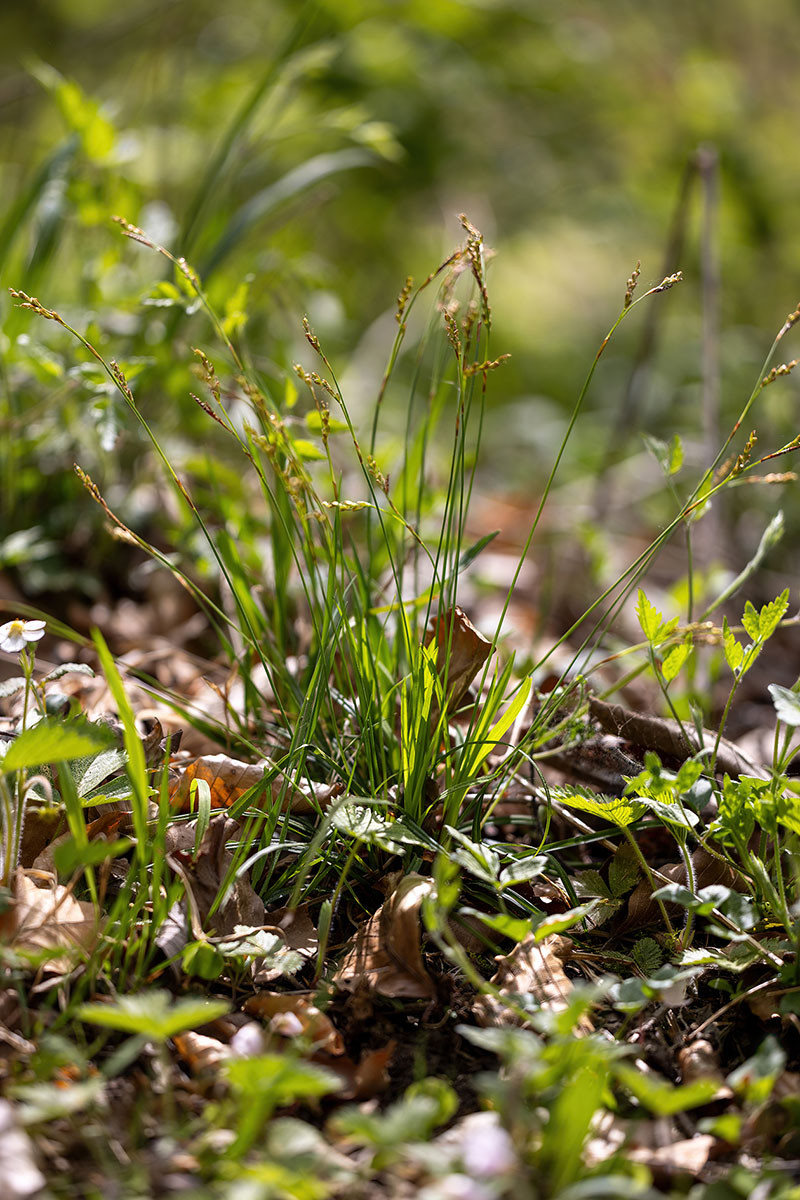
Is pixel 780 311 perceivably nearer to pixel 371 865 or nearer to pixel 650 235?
pixel 650 235

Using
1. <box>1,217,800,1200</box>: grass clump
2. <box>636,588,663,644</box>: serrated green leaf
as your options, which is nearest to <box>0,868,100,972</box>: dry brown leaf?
<box>1,217,800,1200</box>: grass clump

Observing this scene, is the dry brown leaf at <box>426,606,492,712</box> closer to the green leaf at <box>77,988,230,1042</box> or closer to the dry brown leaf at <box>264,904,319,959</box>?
the dry brown leaf at <box>264,904,319,959</box>

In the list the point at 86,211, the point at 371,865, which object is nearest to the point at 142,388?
the point at 86,211

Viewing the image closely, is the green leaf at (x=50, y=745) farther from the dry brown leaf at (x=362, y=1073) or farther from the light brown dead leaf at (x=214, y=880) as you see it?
the dry brown leaf at (x=362, y=1073)

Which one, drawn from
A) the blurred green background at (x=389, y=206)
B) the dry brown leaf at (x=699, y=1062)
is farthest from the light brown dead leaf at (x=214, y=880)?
the blurred green background at (x=389, y=206)

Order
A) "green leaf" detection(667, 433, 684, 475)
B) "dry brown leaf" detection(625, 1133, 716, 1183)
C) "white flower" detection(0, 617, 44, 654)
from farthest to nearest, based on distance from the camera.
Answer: "green leaf" detection(667, 433, 684, 475) → "white flower" detection(0, 617, 44, 654) → "dry brown leaf" detection(625, 1133, 716, 1183)

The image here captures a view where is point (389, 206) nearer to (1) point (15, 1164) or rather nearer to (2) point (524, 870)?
(2) point (524, 870)
